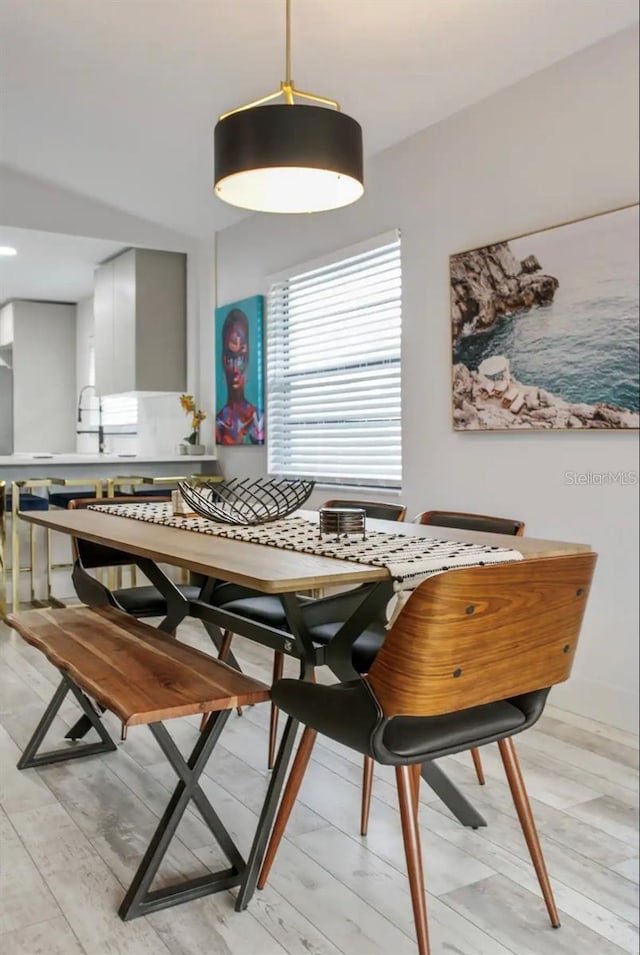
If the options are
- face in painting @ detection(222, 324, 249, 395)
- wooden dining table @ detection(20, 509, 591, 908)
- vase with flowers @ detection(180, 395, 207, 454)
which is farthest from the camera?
vase with flowers @ detection(180, 395, 207, 454)

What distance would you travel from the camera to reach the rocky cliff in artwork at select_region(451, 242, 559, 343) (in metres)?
3.07

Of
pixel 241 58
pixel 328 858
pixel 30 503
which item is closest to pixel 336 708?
pixel 328 858

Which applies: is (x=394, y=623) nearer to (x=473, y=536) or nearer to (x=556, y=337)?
(x=473, y=536)

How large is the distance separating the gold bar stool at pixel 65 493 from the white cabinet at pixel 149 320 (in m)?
0.94

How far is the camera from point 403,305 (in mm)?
3816

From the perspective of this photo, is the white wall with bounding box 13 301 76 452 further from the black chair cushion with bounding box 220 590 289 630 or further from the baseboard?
the baseboard

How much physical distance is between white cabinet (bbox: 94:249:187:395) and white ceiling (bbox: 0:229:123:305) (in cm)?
21

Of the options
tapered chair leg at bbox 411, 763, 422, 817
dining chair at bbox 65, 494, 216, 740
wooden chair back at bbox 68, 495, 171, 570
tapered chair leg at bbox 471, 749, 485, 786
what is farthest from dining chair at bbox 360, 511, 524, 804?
wooden chair back at bbox 68, 495, 171, 570

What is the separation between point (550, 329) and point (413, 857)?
2.05 metres

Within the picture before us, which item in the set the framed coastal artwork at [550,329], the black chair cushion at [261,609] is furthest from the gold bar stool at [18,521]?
the framed coastal artwork at [550,329]

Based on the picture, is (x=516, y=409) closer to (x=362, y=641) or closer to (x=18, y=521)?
(x=362, y=641)

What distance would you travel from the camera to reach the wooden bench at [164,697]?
5.58 feet

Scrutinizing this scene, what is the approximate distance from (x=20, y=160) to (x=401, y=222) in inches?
91.4

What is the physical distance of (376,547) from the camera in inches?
77.5
